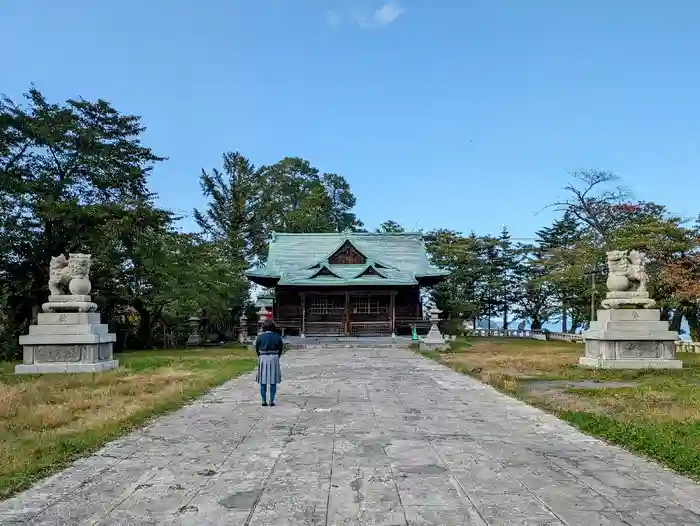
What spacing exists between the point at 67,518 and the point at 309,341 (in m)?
26.9

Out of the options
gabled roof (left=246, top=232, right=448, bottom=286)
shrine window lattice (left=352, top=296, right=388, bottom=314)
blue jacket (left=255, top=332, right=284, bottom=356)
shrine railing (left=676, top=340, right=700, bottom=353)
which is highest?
gabled roof (left=246, top=232, right=448, bottom=286)

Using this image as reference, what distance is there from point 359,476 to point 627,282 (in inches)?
523

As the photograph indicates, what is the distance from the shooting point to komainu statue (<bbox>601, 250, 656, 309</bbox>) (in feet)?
52.1

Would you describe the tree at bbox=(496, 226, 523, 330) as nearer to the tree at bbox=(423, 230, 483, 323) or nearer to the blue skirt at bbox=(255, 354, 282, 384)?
the tree at bbox=(423, 230, 483, 323)

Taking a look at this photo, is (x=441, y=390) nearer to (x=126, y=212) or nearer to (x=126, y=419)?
(x=126, y=419)

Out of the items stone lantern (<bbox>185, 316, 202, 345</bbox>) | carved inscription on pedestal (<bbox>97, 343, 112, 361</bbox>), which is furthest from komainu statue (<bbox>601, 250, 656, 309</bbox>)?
stone lantern (<bbox>185, 316, 202, 345</bbox>)

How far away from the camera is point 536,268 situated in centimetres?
4691

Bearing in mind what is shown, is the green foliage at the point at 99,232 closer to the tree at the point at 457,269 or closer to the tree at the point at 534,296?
the tree at the point at 457,269

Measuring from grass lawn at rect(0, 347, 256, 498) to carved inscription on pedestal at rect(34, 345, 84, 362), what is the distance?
0.84 m

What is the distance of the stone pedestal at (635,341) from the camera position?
15328 mm

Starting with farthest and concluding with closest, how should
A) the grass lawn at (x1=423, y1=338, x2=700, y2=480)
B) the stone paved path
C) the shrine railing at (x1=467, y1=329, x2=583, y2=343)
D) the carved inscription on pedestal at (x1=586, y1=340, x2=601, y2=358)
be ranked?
the shrine railing at (x1=467, y1=329, x2=583, y2=343) → the carved inscription on pedestal at (x1=586, y1=340, x2=601, y2=358) → the grass lawn at (x1=423, y1=338, x2=700, y2=480) → the stone paved path

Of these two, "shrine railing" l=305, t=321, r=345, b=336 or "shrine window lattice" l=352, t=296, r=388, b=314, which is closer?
"shrine railing" l=305, t=321, r=345, b=336

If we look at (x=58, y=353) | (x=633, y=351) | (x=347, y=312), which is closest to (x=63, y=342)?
(x=58, y=353)

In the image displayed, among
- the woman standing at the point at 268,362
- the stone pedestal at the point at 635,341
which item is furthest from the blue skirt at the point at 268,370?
the stone pedestal at the point at 635,341
